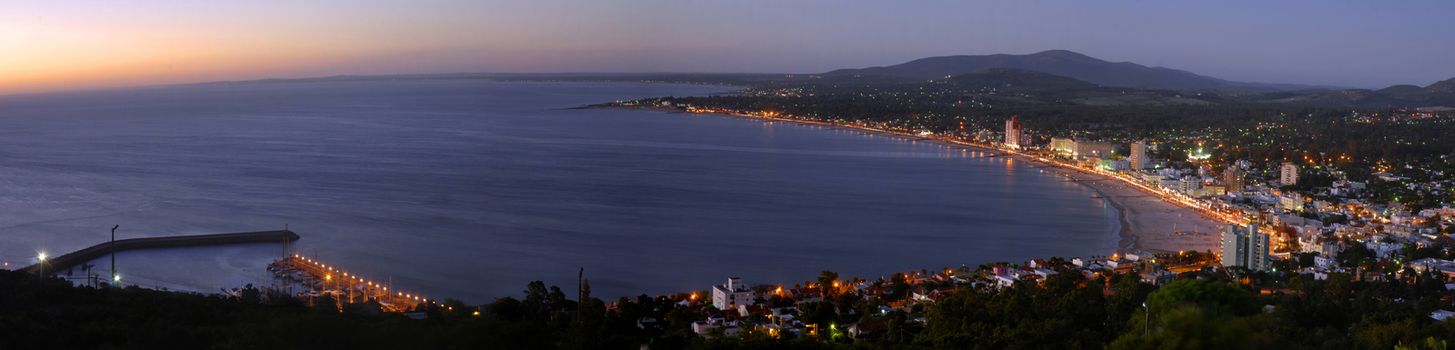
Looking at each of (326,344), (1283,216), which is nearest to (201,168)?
(326,344)

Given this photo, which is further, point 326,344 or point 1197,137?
point 1197,137

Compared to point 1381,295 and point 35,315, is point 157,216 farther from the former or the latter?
point 1381,295

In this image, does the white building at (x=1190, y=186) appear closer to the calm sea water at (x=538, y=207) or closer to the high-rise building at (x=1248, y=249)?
the calm sea water at (x=538, y=207)

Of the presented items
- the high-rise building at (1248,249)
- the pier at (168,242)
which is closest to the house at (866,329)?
the high-rise building at (1248,249)

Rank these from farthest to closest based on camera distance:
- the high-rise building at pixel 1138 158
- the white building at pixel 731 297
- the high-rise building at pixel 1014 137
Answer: the high-rise building at pixel 1014 137
the high-rise building at pixel 1138 158
the white building at pixel 731 297

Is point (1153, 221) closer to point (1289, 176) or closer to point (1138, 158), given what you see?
point (1289, 176)

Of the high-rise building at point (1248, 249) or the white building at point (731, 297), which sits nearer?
the white building at point (731, 297)
